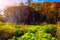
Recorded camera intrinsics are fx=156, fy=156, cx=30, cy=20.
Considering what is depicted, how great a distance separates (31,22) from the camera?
74.1 inches

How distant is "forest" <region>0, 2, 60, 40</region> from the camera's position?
185 cm

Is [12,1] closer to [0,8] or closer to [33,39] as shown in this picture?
[0,8]

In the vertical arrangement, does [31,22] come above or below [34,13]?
below

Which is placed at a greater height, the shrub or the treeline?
the treeline

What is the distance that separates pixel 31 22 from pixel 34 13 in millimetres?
120

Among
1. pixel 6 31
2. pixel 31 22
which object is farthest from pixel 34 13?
pixel 6 31

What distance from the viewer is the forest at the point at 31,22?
185 centimetres

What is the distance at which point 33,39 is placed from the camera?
6.03ft

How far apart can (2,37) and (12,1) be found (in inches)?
18.0

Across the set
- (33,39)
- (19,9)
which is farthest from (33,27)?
(19,9)

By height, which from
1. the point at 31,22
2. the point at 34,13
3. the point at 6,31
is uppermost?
the point at 34,13

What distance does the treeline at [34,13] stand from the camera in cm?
189

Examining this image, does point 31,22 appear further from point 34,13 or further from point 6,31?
point 6,31

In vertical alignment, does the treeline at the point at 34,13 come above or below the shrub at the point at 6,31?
above
